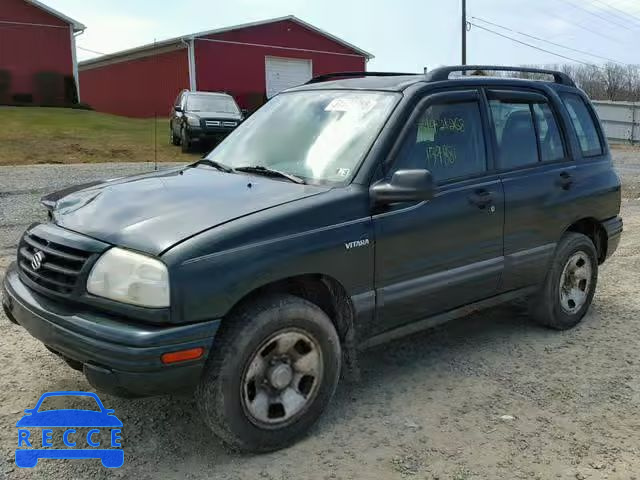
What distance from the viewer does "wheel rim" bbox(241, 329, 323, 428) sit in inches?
121

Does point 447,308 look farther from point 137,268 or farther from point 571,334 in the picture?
point 137,268

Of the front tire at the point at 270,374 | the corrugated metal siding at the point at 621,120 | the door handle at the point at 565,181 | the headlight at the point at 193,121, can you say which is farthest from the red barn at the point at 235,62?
the front tire at the point at 270,374

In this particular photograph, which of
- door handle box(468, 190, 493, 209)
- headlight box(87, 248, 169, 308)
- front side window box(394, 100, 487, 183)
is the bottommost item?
headlight box(87, 248, 169, 308)

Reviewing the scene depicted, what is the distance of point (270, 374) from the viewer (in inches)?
123

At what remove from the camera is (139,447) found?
3197mm

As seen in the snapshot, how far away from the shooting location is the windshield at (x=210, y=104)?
16906mm

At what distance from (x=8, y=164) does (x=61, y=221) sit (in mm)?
11544

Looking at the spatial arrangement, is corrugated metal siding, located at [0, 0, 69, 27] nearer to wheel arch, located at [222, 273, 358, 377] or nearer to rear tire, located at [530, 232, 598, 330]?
rear tire, located at [530, 232, 598, 330]

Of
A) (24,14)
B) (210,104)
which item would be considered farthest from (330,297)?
(24,14)

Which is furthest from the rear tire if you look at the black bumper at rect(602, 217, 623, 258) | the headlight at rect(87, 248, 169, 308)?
the headlight at rect(87, 248, 169, 308)

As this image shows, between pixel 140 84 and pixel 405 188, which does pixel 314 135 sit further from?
pixel 140 84

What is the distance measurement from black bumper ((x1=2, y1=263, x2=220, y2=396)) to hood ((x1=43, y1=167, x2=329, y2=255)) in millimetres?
361

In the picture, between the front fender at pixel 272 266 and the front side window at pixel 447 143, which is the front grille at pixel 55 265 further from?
the front side window at pixel 447 143

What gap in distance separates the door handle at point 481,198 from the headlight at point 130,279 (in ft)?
6.82
